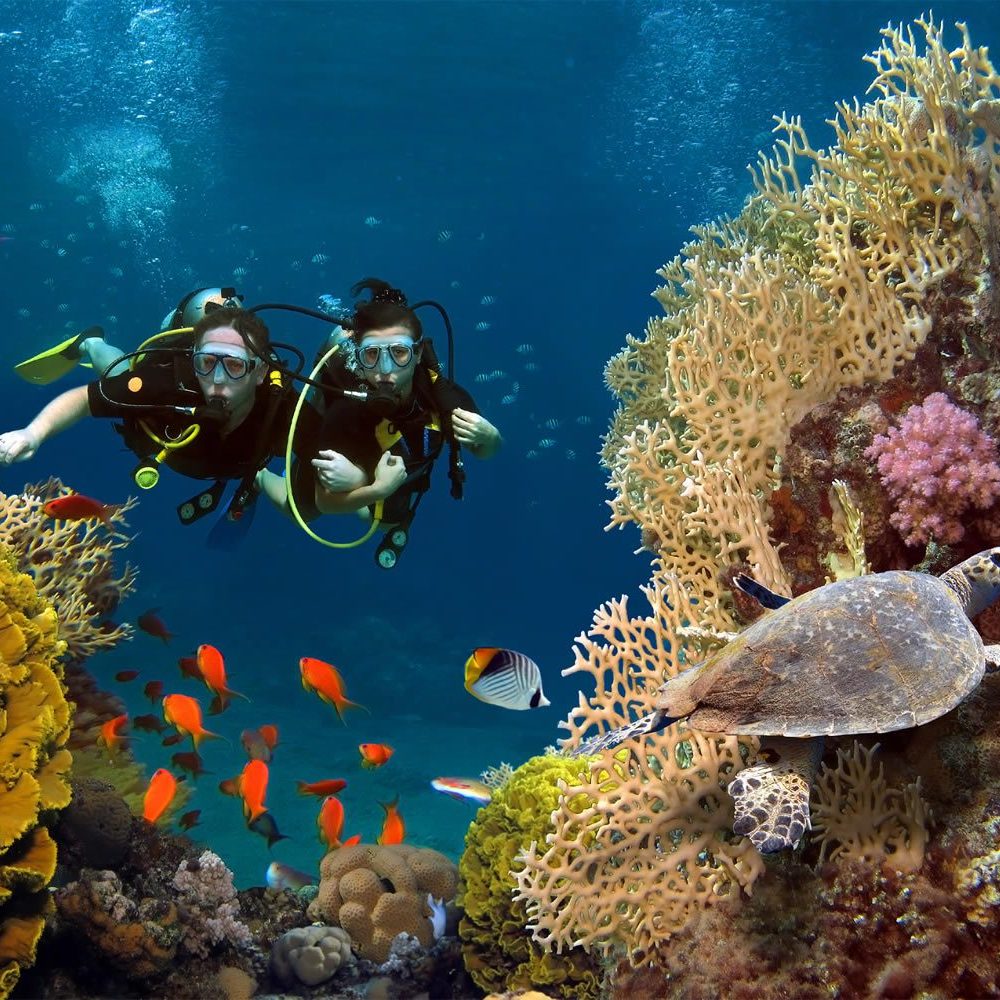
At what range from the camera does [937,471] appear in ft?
10.4

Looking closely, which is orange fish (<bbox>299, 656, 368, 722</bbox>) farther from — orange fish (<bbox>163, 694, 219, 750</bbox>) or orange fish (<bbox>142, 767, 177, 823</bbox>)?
orange fish (<bbox>142, 767, 177, 823</bbox>)

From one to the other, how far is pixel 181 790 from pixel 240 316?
471cm

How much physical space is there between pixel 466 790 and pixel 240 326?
13.1 feet

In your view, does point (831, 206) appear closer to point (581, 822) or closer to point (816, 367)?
point (816, 367)

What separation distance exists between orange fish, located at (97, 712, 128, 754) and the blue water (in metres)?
6.96

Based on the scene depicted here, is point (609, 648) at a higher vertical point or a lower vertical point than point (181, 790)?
lower

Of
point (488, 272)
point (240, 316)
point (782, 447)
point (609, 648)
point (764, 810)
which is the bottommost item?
point (764, 810)

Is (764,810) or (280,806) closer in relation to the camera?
(764,810)

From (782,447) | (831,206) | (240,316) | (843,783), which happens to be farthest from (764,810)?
(240,316)

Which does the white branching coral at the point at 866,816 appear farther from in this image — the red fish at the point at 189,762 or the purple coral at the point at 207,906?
the red fish at the point at 189,762

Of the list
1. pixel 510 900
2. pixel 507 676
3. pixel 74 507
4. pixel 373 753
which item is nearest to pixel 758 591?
pixel 507 676

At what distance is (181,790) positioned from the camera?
22.4 ft

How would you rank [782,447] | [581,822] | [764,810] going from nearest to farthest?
1. [764,810]
2. [581,822]
3. [782,447]

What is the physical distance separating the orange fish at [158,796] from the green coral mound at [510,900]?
2.54 m
